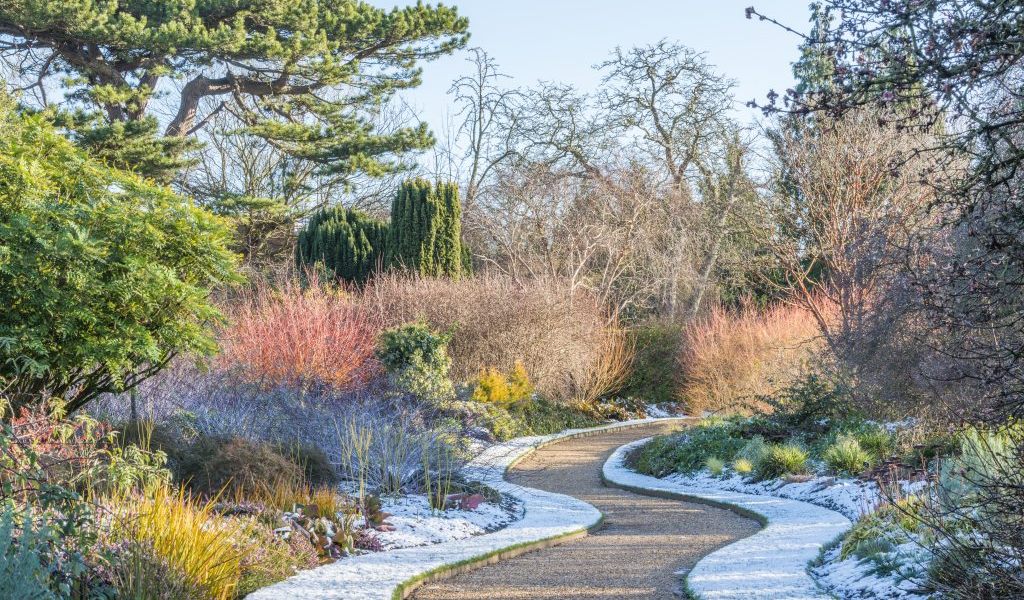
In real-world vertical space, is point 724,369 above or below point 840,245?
below

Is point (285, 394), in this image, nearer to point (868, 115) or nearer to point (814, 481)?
point (814, 481)

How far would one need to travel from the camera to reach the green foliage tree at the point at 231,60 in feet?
55.1

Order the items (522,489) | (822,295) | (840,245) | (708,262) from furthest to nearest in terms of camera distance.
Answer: (708,262)
(822,295)
(840,245)
(522,489)

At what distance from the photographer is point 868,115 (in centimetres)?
1469

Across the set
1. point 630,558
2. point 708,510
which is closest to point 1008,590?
point 630,558

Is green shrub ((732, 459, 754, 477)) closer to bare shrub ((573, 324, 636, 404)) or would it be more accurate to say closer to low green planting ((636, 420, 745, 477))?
low green planting ((636, 420, 745, 477))

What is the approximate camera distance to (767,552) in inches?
250

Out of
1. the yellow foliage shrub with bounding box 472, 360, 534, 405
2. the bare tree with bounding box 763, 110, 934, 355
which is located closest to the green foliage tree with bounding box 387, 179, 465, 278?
the yellow foliage shrub with bounding box 472, 360, 534, 405

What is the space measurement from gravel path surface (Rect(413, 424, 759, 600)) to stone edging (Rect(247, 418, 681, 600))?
3.8 inches

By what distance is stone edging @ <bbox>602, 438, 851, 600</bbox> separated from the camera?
17.3ft

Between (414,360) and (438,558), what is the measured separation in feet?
23.5

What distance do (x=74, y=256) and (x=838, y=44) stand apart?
16.7 ft


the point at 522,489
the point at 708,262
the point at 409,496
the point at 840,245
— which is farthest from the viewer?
the point at 708,262

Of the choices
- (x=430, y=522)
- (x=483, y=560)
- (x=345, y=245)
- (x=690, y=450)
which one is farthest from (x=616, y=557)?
(x=345, y=245)
